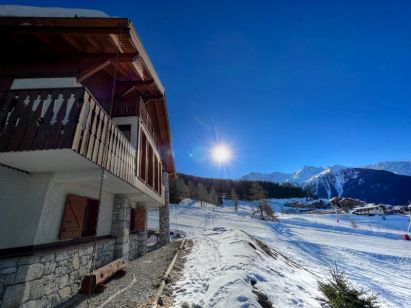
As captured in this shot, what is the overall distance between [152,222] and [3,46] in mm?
33363

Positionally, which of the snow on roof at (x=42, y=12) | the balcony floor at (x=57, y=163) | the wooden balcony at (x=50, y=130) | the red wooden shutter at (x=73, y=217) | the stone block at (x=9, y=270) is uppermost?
the snow on roof at (x=42, y=12)

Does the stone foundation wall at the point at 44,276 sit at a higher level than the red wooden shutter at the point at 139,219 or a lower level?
lower

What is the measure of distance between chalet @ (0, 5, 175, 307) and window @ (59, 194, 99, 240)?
36mm

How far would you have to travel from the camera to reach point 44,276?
6.66 meters

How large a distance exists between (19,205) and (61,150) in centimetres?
250

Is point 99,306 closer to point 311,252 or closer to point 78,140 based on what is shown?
point 78,140

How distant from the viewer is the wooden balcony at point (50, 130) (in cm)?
565

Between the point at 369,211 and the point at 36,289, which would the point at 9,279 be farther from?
the point at 369,211

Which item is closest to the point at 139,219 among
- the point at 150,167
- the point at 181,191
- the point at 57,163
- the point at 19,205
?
the point at 150,167

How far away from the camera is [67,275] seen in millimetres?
7742

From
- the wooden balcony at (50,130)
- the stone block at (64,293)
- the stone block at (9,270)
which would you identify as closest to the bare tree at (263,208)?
the stone block at (64,293)

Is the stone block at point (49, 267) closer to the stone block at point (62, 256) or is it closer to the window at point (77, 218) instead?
the stone block at point (62, 256)

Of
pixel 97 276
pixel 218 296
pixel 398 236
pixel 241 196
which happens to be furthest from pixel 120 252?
pixel 241 196

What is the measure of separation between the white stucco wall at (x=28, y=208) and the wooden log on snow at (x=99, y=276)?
1745mm
